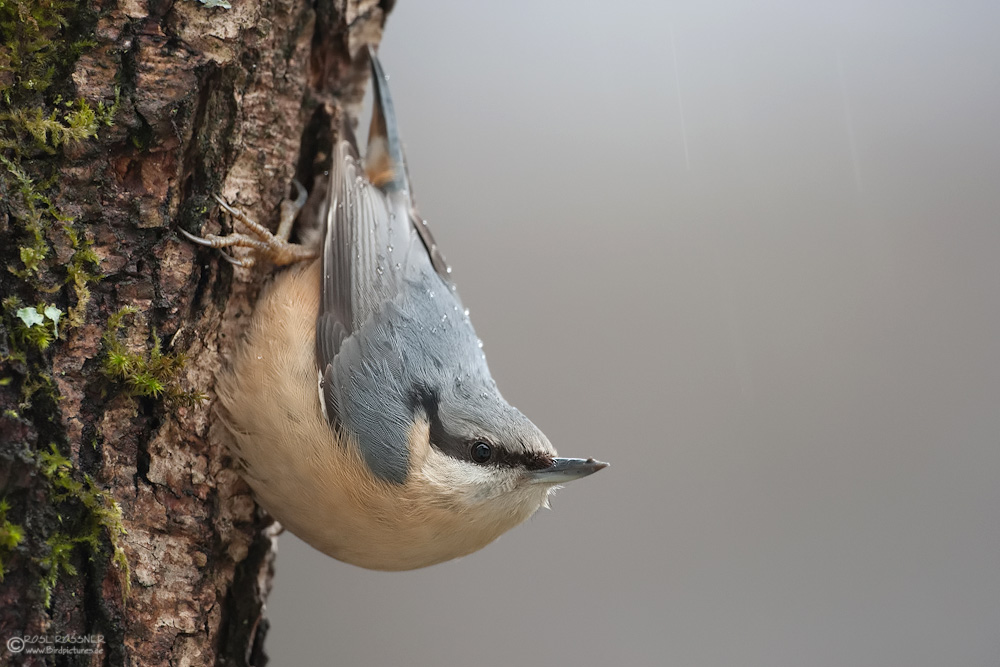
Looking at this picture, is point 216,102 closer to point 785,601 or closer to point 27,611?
point 27,611

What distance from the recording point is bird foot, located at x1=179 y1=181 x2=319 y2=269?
5.48ft

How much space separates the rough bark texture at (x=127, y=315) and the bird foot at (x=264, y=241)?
0.12 ft

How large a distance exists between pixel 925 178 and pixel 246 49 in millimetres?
3013

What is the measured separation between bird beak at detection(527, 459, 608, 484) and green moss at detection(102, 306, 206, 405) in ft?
2.42

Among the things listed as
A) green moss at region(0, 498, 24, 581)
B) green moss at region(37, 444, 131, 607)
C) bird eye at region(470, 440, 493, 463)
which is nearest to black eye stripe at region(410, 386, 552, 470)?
bird eye at region(470, 440, 493, 463)

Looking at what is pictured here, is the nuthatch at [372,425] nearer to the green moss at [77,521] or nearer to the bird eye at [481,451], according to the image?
the bird eye at [481,451]

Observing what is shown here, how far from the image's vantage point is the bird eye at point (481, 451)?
1688 mm

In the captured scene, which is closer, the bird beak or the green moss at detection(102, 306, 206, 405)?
the green moss at detection(102, 306, 206, 405)

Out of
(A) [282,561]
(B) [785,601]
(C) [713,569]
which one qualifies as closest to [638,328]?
(C) [713,569]

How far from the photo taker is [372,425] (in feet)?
5.41

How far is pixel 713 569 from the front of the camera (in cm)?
323

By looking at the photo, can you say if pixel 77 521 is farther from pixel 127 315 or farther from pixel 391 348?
pixel 391 348

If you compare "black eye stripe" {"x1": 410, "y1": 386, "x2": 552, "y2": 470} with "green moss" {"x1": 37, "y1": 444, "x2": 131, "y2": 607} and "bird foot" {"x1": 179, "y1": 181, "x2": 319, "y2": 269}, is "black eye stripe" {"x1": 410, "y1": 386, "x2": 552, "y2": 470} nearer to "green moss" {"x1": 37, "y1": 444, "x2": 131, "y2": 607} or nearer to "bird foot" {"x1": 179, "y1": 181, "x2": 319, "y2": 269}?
"bird foot" {"x1": 179, "y1": 181, "x2": 319, "y2": 269}

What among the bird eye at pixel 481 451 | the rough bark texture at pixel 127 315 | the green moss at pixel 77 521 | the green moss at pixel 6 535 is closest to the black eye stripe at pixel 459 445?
the bird eye at pixel 481 451
